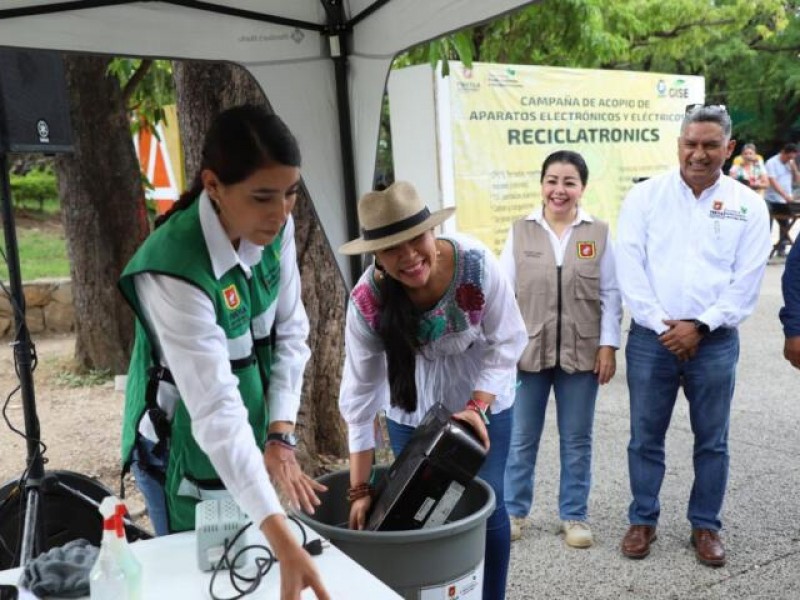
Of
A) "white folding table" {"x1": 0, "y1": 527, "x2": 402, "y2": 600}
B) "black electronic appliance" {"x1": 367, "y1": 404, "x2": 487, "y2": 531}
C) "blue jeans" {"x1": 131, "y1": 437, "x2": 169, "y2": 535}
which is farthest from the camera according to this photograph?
"black electronic appliance" {"x1": 367, "y1": 404, "x2": 487, "y2": 531}

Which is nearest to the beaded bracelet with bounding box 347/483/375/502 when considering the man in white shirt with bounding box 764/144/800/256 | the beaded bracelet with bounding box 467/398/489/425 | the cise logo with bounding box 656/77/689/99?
the beaded bracelet with bounding box 467/398/489/425

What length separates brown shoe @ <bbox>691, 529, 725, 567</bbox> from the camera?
9.83 feet

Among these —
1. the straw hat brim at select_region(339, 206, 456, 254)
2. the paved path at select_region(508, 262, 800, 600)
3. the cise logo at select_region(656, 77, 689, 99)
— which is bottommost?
the paved path at select_region(508, 262, 800, 600)

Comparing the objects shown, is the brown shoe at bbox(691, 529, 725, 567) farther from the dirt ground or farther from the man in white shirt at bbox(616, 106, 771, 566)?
the dirt ground

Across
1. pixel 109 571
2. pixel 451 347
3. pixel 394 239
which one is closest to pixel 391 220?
pixel 394 239

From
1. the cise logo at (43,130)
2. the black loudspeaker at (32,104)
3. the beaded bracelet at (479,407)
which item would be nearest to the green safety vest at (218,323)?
the beaded bracelet at (479,407)

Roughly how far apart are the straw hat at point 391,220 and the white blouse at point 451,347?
0.62 ft

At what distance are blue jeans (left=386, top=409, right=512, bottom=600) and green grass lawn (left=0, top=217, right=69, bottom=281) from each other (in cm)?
808

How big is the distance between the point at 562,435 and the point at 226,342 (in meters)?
2.04

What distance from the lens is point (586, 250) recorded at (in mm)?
3244

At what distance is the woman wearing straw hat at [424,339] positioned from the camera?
2.09 m

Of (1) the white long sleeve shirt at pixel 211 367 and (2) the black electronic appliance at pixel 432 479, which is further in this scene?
(2) the black electronic appliance at pixel 432 479

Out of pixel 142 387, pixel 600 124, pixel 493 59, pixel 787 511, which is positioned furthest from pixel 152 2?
pixel 493 59

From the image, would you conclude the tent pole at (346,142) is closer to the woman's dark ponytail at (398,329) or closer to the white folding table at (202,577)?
the woman's dark ponytail at (398,329)
